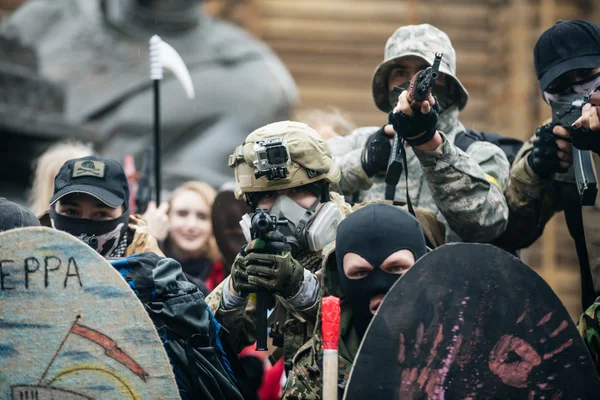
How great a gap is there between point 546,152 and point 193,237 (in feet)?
7.74

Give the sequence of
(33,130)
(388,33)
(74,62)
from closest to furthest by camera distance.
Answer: (33,130) < (74,62) < (388,33)

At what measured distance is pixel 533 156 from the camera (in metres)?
4.18

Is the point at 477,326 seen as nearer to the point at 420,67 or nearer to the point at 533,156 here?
the point at 533,156

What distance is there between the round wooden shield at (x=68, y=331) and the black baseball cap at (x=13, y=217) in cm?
65

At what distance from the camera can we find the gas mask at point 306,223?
3939mm

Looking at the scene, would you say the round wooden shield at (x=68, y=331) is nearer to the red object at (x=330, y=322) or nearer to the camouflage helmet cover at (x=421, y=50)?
the red object at (x=330, y=322)

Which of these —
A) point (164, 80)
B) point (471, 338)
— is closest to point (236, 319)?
point (471, 338)

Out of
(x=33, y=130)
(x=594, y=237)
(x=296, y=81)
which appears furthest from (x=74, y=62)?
(x=594, y=237)

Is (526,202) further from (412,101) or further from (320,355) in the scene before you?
(320,355)

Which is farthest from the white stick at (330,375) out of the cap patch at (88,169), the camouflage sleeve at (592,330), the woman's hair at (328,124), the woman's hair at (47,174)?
the woman's hair at (47,174)

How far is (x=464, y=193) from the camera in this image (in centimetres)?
403

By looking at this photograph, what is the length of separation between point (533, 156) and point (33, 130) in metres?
5.85

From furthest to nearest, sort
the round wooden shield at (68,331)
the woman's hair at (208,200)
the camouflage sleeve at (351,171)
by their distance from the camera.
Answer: the woman's hair at (208,200) → the camouflage sleeve at (351,171) → the round wooden shield at (68,331)

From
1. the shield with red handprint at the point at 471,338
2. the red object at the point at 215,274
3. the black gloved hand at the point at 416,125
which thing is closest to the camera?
the shield with red handprint at the point at 471,338
